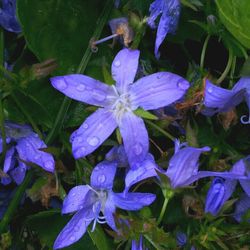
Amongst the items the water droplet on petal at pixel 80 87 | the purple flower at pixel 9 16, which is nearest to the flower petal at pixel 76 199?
the water droplet on petal at pixel 80 87

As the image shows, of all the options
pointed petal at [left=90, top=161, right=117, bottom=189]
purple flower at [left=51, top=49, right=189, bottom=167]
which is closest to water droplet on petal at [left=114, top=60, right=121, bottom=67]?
purple flower at [left=51, top=49, right=189, bottom=167]

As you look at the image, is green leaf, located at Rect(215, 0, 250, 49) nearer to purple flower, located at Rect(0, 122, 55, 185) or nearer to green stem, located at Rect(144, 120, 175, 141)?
green stem, located at Rect(144, 120, 175, 141)

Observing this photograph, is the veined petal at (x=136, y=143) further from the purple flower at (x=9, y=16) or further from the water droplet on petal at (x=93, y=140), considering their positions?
the purple flower at (x=9, y=16)

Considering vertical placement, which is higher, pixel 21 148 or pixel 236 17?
pixel 236 17

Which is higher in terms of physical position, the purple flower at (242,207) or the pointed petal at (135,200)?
the pointed petal at (135,200)

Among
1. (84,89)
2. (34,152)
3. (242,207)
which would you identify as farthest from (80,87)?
(242,207)

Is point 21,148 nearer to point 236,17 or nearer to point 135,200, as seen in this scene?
point 135,200
